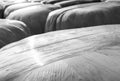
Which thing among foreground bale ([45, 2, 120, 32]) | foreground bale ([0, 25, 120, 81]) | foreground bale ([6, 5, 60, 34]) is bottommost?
foreground bale ([6, 5, 60, 34])

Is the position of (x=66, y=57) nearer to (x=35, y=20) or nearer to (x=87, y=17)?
(x=87, y=17)

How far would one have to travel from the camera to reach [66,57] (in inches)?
17.4

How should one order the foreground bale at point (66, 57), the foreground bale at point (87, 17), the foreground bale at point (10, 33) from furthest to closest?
the foreground bale at point (87, 17) → the foreground bale at point (10, 33) → the foreground bale at point (66, 57)

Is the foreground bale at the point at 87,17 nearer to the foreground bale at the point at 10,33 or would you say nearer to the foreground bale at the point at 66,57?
the foreground bale at the point at 10,33

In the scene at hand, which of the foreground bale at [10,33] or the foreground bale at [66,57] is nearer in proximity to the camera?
the foreground bale at [66,57]

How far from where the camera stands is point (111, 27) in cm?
62

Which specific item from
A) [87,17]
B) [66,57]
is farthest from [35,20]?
[66,57]

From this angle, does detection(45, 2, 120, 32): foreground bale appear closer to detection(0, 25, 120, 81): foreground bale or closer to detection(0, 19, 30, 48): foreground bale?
detection(0, 19, 30, 48): foreground bale

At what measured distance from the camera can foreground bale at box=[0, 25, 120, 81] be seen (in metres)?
0.36

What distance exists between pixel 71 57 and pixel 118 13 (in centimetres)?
59

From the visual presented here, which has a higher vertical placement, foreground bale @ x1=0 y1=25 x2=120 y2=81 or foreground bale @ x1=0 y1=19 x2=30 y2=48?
foreground bale @ x1=0 y1=25 x2=120 y2=81

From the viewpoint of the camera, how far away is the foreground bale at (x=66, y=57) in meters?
0.36

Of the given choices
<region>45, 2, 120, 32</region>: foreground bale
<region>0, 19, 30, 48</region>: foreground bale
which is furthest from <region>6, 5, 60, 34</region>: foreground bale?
<region>0, 19, 30, 48</region>: foreground bale

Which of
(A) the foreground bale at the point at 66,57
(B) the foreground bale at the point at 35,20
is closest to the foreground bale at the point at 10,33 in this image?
(A) the foreground bale at the point at 66,57
